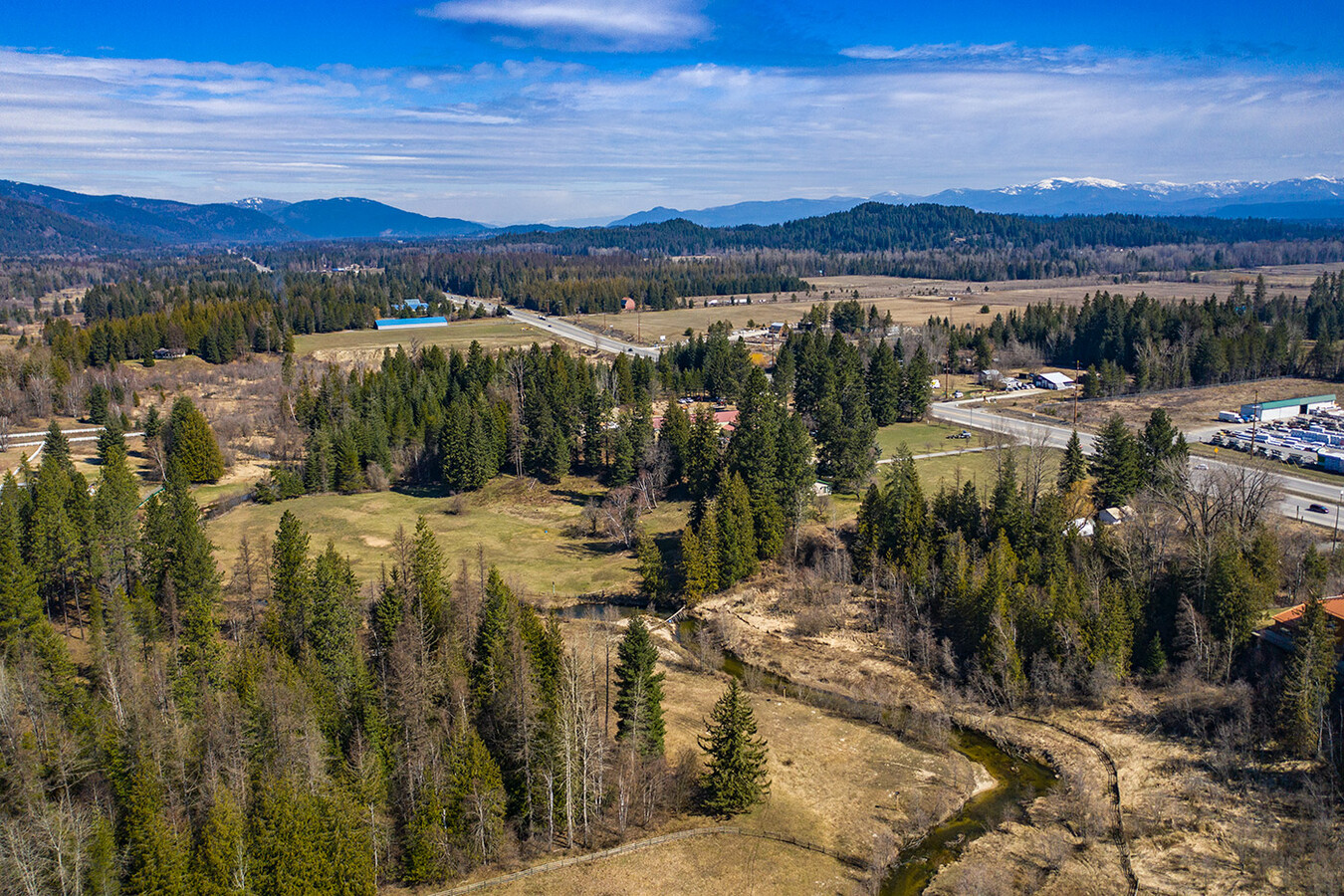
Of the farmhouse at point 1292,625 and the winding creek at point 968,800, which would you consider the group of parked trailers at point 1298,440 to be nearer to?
the farmhouse at point 1292,625

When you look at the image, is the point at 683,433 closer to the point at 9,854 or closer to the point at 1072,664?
the point at 1072,664

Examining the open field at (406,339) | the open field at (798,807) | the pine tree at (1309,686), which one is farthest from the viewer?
the open field at (406,339)

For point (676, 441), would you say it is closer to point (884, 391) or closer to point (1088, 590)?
point (884, 391)

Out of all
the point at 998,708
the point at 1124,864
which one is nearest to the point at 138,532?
the point at 998,708

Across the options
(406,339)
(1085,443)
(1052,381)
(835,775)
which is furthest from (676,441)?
(406,339)

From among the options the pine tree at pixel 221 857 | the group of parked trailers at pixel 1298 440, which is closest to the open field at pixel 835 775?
the pine tree at pixel 221 857

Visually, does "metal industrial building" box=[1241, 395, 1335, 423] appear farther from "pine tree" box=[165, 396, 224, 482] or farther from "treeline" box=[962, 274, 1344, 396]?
"pine tree" box=[165, 396, 224, 482]

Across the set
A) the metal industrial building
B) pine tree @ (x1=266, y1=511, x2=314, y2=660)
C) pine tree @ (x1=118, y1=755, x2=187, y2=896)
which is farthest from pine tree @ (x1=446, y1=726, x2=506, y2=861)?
the metal industrial building
